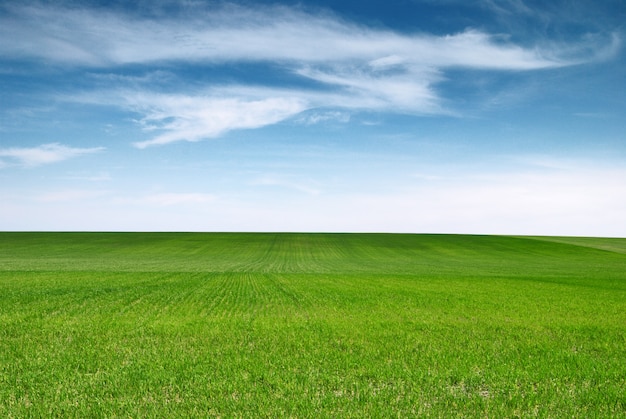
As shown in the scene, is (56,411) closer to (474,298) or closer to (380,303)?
(380,303)

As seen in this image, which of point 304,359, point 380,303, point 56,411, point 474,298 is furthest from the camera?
point 474,298

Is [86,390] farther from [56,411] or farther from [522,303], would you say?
[522,303]

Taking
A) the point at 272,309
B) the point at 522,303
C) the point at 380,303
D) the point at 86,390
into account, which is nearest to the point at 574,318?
the point at 522,303

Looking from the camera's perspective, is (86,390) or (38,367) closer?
(86,390)

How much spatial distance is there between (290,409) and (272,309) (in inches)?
495

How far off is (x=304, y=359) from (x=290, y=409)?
3.27 meters

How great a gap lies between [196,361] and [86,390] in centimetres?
266

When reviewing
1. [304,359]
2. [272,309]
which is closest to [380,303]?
[272,309]

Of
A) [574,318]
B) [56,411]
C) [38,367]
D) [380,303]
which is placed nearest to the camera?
[56,411]

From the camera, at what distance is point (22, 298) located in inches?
873

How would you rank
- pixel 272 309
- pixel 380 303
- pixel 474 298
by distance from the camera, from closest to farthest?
pixel 272 309 < pixel 380 303 < pixel 474 298

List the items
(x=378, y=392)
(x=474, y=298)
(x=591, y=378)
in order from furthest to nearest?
(x=474, y=298)
(x=591, y=378)
(x=378, y=392)

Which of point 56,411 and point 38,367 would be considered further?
point 38,367

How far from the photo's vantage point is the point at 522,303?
880 inches
